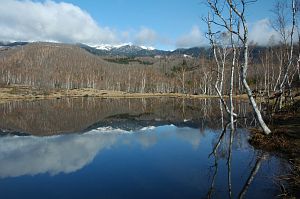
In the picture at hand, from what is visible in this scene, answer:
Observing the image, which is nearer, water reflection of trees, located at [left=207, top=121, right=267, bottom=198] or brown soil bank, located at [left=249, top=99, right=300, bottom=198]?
water reflection of trees, located at [left=207, top=121, right=267, bottom=198]

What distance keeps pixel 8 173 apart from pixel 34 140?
12412mm

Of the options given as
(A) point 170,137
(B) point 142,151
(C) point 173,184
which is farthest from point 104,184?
Answer: (A) point 170,137

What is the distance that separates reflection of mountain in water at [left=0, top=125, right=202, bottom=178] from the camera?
19.6 m

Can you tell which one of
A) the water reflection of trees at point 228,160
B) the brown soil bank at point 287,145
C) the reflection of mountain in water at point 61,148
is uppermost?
the brown soil bank at point 287,145

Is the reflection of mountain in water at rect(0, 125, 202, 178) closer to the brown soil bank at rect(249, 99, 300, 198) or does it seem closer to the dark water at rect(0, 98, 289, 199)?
the dark water at rect(0, 98, 289, 199)

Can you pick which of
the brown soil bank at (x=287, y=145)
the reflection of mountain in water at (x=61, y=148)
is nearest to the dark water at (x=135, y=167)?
the reflection of mountain in water at (x=61, y=148)

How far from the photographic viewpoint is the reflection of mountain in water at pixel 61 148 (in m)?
19.6

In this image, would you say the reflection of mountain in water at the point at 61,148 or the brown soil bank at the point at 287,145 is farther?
the reflection of mountain in water at the point at 61,148

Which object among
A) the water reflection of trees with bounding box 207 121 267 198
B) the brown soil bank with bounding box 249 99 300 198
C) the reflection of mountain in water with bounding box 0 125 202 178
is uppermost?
the brown soil bank with bounding box 249 99 300 198

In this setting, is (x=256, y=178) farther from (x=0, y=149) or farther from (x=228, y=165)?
(x=0, y=149)

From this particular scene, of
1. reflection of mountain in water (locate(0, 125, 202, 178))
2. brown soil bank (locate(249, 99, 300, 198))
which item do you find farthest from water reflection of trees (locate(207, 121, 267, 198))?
reflection of mountain in water (locate(0, 125, 202, 178))

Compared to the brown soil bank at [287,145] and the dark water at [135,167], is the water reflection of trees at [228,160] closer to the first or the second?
the dark water at [135,167]

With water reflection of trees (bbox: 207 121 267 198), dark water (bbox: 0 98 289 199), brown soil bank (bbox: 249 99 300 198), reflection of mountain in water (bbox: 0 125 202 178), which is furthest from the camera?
reflection of mountain in water (bbox: 0 125 202 178)

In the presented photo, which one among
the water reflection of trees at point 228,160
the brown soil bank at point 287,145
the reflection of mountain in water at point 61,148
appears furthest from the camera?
the reflection of mountain in water at point 61,148
